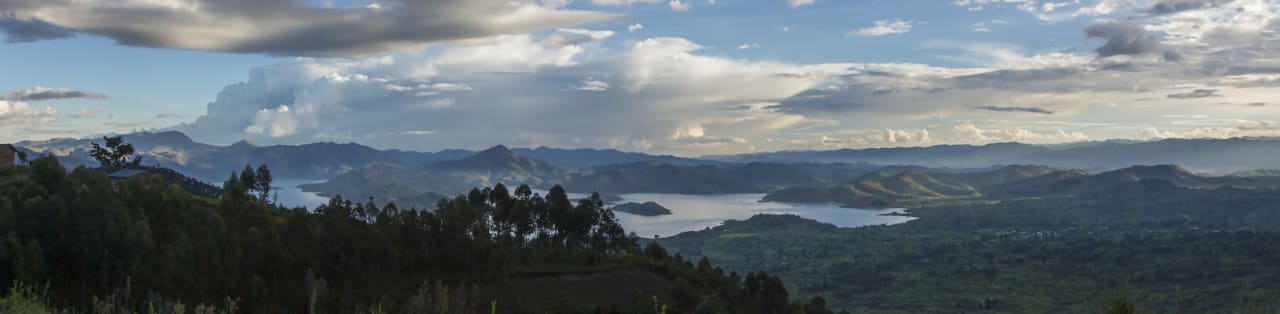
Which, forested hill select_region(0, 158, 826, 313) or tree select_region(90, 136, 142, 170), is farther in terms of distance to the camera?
tree select_region(90, 136, 142, 170)

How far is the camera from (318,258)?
64.6 metres

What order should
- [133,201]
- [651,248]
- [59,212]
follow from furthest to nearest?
1. [651,248]
2. [133,201]
3. [59,212]

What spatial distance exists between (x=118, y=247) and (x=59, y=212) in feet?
9.09

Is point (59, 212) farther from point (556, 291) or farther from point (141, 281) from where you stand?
point (556, 291)

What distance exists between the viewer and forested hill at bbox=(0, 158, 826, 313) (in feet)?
111

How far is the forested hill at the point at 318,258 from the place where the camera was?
3388 centimetres

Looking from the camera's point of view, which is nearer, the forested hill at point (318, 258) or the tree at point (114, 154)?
the forested hill at point (318, 258)

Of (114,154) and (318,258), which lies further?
(114,154)

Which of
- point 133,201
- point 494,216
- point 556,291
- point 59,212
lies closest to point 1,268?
point 59,212

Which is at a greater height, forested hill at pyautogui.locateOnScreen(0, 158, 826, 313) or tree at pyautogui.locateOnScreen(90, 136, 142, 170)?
tree at pyautogui.locateOnScreen(90, 136, 142, 170)

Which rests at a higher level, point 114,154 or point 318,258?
point 114,154

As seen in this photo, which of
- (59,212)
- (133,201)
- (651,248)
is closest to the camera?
(59,212)

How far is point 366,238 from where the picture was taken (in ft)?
233

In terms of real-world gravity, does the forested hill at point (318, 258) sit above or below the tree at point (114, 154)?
below
